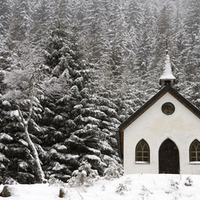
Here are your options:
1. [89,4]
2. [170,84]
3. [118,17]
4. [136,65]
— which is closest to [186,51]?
[136,65]

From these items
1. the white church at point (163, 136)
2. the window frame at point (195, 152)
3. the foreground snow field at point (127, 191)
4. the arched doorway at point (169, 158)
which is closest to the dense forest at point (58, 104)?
the white church at point (163, 136)

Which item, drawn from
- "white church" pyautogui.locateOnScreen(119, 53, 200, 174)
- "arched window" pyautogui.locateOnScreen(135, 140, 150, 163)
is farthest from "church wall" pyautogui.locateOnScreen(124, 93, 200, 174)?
"arched window" pyautogui.locateOnScreen(135, 140, 150, 163)

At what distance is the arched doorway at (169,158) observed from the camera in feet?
65.4

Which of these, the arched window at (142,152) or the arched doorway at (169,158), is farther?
the arched window at (142,152)

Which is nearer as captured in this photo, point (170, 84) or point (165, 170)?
point (165, 170)

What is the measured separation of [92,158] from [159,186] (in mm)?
12382

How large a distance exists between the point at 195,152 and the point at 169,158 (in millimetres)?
1566

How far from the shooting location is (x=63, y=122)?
25.6 metres

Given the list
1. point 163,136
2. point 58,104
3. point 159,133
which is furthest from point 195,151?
point 58,104

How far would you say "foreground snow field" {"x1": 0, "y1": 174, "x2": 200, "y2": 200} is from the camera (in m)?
10.7

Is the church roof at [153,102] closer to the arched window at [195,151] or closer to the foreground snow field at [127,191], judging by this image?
the arched window at [195,151]

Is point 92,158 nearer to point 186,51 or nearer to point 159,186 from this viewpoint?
point 159,186

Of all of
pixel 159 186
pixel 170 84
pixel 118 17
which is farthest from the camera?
pixel 118 17

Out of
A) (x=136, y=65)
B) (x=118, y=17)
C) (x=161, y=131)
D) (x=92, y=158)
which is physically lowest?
(x=92, y=158)
